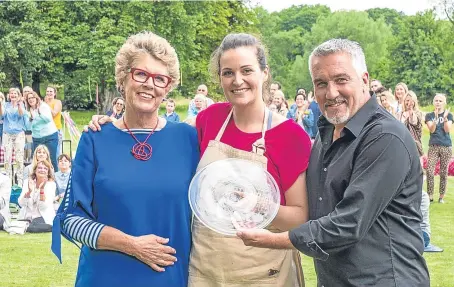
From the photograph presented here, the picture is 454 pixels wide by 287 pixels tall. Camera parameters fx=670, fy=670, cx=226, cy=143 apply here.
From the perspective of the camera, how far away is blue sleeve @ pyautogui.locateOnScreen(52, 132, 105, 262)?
313 cm

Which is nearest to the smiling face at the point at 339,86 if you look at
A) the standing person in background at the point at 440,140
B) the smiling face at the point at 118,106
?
the standing person in background at the point at 440,140

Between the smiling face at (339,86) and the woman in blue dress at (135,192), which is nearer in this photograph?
the smiling face at (339,86)

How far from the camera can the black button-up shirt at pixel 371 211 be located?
264 centimetres

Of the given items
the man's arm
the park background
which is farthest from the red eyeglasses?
the park background

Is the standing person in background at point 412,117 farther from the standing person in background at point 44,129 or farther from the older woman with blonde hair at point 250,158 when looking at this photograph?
the older woman with blonde hair at point 250,158

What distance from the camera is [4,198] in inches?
381

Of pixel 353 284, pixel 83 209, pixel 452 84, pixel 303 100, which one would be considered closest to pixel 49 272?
pixel 83 209

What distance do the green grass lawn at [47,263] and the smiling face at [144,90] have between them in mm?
4370

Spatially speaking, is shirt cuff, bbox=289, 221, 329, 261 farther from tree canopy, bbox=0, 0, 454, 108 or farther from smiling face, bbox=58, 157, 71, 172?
tree canopy, bbox=0, 0, 454, 108

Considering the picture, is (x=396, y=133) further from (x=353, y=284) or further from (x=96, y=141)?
(x=96, y=141)

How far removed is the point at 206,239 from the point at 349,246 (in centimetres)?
80

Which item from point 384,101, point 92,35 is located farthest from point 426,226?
point 92,35

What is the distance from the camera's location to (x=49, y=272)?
7.62 metres

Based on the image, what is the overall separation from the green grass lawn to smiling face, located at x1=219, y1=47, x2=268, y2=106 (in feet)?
14.0
